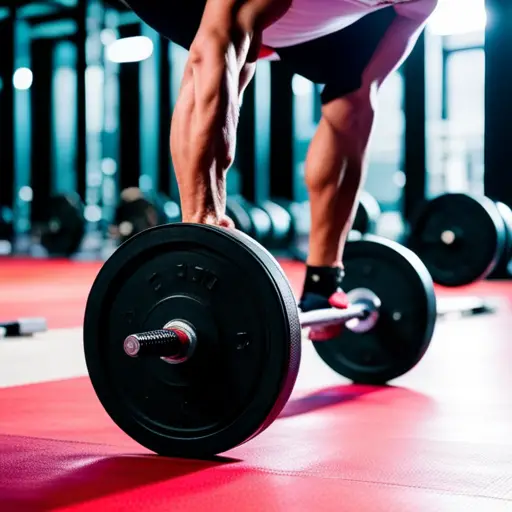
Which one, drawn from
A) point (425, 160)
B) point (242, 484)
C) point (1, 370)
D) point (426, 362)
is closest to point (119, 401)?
point (242, 484)

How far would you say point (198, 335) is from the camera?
991 mm

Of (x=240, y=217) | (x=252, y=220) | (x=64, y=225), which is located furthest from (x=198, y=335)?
(x=64, y=225)

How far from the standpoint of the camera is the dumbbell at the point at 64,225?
23.5ft

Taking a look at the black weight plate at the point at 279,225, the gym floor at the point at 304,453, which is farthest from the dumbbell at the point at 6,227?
the gym floor at the point at 304,453

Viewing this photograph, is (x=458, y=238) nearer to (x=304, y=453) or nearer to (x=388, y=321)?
(x=388, y=321)

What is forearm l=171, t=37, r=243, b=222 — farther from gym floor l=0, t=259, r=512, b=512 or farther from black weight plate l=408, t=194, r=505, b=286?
black weight plate l=408, t=194, r=505, b=286

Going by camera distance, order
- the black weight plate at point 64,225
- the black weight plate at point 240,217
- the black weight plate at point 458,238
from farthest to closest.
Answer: the black weight plate at point 64,225, the black weight plate at point 240,217, the black weight plate at point 458,238

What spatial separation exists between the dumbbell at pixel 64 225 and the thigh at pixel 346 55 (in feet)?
18.8

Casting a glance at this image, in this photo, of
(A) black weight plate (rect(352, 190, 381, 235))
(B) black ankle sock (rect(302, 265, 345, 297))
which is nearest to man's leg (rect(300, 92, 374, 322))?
(B) black ankle sock (rect(302, 265, 345, 297))

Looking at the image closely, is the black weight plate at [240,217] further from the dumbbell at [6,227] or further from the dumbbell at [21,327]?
the dumbbell at [6,227]

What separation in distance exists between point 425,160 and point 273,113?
1.74 meters

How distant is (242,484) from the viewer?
2.86ft

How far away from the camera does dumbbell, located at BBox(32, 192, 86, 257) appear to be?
7168mm

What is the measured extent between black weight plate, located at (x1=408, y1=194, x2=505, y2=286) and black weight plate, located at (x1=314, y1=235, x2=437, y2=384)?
132 centimetres
